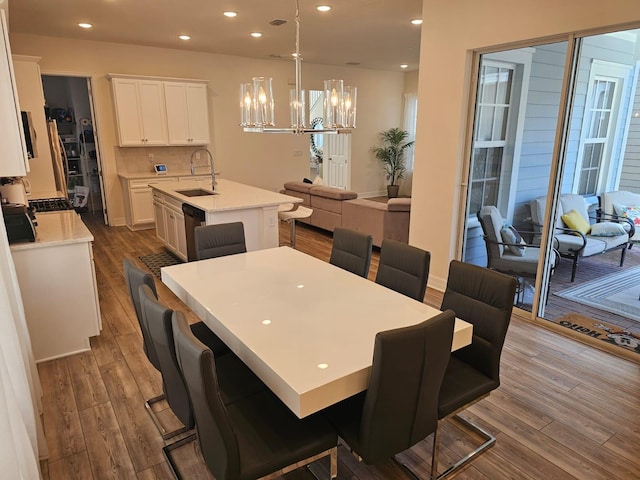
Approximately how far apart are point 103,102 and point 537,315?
21.7 ft

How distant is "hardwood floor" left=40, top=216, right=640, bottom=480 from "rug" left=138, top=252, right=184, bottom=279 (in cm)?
155

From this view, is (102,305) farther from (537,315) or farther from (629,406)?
(629,406)

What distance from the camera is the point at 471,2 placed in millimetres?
3658

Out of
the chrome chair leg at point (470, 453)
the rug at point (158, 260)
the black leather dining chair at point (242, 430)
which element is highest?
the black leather dining chair at point (242, 430)

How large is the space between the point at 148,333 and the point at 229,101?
6550 millimetres

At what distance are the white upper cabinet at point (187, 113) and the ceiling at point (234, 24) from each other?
649 mm

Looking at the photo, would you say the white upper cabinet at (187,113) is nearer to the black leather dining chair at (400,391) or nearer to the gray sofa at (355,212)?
the gray sofa at (355,212)

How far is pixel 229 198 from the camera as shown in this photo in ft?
15.3

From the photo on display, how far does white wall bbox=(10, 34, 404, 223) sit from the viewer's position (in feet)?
21.0

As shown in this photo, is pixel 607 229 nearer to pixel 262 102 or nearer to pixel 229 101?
pixel 262 102

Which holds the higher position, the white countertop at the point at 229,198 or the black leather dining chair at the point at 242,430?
the white countertop at the point at 229,198

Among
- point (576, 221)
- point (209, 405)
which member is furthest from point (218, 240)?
point (576, 221)

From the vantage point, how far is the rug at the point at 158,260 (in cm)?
504

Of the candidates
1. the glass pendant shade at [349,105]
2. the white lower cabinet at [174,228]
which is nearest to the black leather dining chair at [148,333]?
the glass pendant shade at [349,105]
